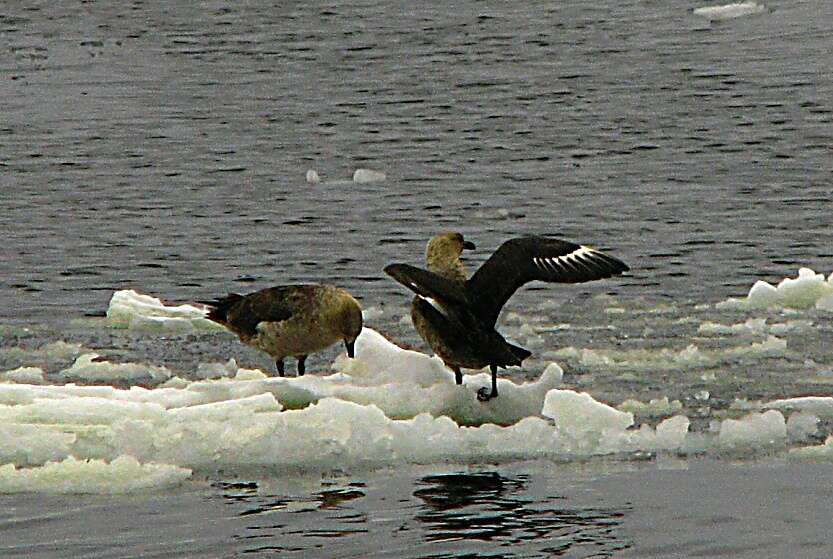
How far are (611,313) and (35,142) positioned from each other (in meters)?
10.0

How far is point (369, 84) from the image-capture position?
76.6ft

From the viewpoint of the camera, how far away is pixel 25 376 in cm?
1055

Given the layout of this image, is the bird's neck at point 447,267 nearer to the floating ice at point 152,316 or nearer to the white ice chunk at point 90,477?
the white ice chunk at point 90,477

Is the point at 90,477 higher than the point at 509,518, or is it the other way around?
the point at 90,477

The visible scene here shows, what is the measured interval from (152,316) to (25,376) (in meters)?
1.83

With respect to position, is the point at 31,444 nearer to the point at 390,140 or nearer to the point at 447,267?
the point at 447,267

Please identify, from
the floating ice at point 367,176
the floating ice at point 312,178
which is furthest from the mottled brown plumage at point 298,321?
the floating ice at point 312,178

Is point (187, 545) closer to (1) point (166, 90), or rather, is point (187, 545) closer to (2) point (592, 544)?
(2) point (592, 544)

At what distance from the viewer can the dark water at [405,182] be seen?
7.88 m

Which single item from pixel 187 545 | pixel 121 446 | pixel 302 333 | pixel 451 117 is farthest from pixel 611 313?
pixel 451 117

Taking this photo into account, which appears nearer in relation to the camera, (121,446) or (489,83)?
(121,446)

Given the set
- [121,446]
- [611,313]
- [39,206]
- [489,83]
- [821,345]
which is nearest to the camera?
[121,446]

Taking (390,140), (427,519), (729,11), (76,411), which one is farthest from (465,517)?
(729,11)

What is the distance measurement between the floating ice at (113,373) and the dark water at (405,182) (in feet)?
1.78
